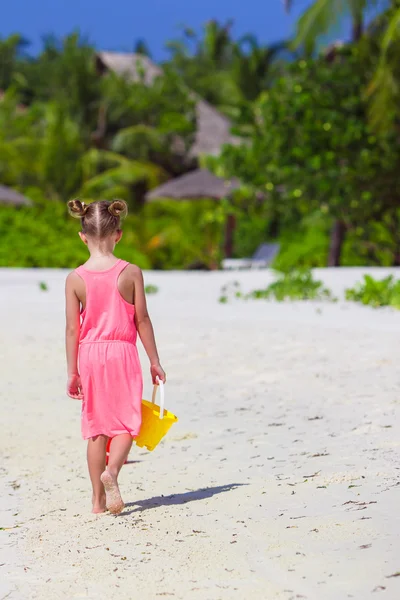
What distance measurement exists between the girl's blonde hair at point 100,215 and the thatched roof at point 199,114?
95.8 ft

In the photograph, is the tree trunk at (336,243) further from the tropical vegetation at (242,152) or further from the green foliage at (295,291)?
the green foliage at (295,291)

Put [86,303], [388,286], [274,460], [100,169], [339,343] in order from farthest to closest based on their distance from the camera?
[100,169] → [388,286] → [339,343] → [274,460] → [86,303]

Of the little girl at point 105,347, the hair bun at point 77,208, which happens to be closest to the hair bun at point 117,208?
the little girl at point 105,347

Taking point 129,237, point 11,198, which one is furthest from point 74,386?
point 129,237

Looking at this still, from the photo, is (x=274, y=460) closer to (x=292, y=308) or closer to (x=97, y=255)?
(x=97, y=255)

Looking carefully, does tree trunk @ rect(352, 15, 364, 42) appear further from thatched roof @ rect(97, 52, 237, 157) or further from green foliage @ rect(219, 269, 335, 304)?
thatched roof @ rect(97, 52, 237, 157)

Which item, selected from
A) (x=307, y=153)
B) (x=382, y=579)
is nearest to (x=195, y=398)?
(x=382, y=579)

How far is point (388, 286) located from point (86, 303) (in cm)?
814

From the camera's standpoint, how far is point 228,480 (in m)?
4.61

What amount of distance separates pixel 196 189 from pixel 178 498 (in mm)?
18144

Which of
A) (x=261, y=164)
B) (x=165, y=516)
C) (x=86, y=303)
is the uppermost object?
(x=261, y=164)

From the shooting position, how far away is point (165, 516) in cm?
403

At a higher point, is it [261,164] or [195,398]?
[261,164]

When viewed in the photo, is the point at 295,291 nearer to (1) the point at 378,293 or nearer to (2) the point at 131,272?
(1) the point at 378,293
